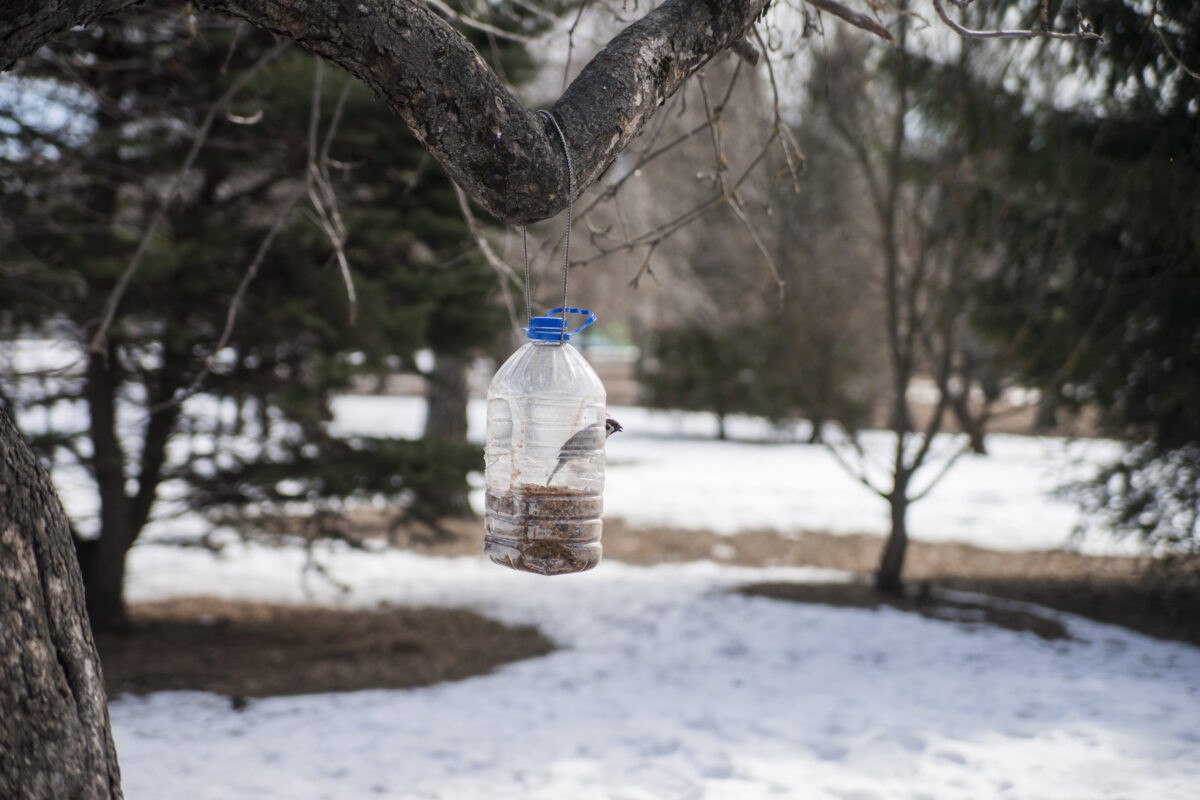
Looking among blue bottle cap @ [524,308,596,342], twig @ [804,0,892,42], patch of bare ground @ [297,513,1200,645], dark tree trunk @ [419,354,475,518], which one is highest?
twig @ [804,0,892,42]

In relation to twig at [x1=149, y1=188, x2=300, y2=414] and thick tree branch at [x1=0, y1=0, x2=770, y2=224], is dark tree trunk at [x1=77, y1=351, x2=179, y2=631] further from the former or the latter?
thick tree branch at [x1=0, y1=0, x2=770, y2=224]

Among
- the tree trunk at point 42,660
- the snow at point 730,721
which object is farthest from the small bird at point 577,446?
the snow at point 730,721

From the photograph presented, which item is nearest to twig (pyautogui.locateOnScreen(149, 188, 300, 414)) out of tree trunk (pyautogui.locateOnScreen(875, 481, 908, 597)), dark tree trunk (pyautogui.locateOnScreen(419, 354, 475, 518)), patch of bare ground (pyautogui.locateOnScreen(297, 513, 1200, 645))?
patch of bare ground (pyautogui.locateOnScreen(297, 513, 1200, 645))

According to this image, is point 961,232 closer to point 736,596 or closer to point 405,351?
point 736,596

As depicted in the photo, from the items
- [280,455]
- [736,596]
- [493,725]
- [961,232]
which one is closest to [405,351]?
[280,455]

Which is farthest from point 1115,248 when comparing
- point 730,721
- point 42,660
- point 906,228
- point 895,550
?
point 42,660

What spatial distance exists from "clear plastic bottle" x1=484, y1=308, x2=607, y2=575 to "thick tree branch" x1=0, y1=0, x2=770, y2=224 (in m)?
0.34

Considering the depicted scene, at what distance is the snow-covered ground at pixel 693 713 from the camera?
180 inches

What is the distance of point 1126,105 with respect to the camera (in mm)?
7285

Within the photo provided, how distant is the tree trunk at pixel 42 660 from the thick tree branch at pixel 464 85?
88cm

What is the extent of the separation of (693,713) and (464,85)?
4.26 metres

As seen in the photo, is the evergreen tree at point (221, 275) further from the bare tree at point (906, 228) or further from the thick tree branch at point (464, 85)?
the thick tree branch at point (464, 85)

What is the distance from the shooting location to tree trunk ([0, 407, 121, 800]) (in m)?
2.00

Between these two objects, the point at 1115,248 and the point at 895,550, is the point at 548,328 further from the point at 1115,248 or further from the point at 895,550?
the point at 895,550
